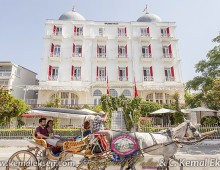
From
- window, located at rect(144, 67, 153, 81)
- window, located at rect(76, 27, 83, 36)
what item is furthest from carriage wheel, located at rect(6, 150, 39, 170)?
window, located at rect(76, 27, 83, 36)

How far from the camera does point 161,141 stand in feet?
14.5

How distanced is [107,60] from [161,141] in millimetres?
19946

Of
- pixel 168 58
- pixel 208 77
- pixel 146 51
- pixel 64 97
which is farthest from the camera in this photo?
pixel 146 51

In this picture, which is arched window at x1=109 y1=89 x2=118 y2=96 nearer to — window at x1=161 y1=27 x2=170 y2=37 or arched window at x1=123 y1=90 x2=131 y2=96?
arched window at x1=123 y1=90 x2=131 y2=96

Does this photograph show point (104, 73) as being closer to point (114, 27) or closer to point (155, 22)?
point (114, 27)

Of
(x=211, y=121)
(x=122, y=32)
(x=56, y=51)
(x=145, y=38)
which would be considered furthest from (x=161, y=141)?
(x=122, y=32)

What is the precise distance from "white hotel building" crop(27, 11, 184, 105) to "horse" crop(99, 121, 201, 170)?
53.7ft

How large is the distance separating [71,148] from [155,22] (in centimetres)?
2653

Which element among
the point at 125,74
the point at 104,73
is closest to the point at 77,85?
the point at 104,73

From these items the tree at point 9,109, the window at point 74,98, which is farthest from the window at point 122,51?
the tree at point 9,109

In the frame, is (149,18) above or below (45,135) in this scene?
above

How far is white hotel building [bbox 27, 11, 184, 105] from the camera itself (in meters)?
21.5

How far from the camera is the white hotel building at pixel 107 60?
70.6 feet

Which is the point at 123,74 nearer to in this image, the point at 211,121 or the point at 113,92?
the point at 113,92
